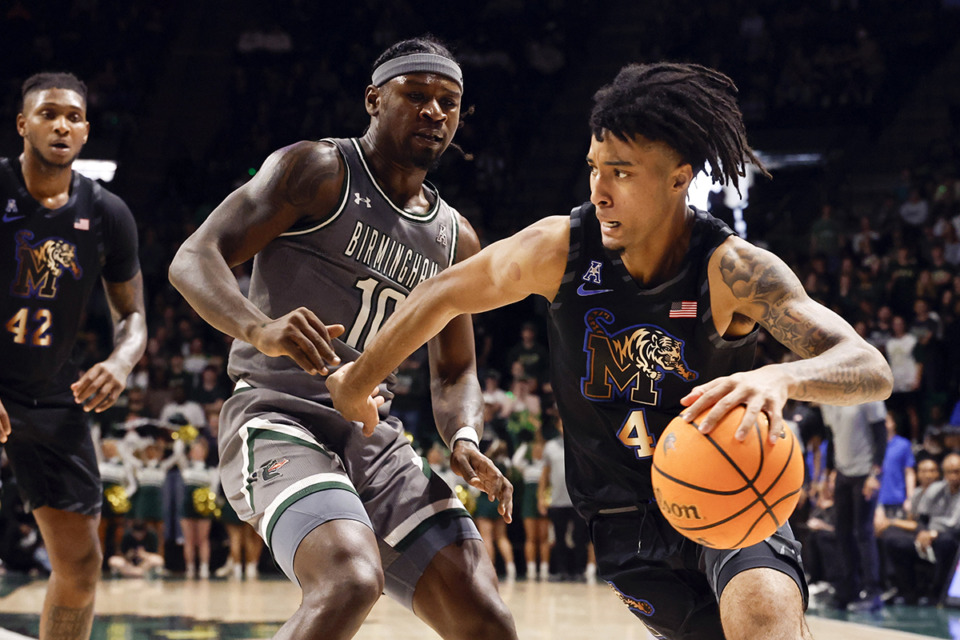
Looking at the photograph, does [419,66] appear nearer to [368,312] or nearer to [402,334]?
[368,312]

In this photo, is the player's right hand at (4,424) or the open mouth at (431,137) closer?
the open mouth at (431,137)

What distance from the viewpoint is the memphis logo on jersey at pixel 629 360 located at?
3.07 m

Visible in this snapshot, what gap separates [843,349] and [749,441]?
36 centimetres

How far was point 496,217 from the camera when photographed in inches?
672

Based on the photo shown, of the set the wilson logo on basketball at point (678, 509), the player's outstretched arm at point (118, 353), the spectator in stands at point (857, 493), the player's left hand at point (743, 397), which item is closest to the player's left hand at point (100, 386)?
the player's outstretched arm at point (118, 353)

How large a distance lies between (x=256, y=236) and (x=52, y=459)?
1852 millimetres

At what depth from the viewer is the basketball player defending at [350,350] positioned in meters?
3.21

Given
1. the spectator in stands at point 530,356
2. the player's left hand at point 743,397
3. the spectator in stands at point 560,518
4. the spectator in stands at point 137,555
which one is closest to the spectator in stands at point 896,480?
the spectator in stands at point 560,518

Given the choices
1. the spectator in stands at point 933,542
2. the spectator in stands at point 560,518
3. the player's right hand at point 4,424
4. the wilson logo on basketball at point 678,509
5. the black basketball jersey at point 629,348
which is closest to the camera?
the wilson logo on basketball at point 678,509

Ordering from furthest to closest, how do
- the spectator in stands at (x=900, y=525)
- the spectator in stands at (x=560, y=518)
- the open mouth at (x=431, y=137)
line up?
the spectator in stands at (x=560, y=518)
the spectator in stands at (x=900, y=525)
the open mouth at (x=431, y=137)

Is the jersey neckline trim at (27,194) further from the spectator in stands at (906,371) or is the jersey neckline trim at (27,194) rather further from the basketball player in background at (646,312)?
the spectator in stands at (906,371)

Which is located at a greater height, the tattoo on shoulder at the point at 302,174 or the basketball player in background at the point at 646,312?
the tattoo on shoulder at the point at 302,174

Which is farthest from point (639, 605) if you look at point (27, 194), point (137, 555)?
point (137, 555)

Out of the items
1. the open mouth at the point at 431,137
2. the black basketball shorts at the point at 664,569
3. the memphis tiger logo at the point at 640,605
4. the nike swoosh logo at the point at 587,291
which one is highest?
the open mouth at the point at 431,137
